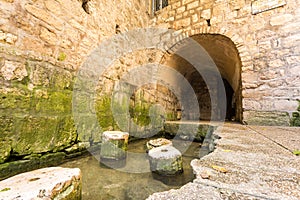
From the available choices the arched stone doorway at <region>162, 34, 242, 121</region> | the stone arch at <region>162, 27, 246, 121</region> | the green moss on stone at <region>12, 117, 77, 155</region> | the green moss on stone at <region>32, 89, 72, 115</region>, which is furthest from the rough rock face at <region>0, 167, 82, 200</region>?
the arched stone doorway at <region>162, 34, 242, 121</region>

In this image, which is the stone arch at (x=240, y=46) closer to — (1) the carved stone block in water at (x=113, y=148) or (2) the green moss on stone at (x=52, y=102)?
(1) the carved stone block in water at (x=113, y=148)

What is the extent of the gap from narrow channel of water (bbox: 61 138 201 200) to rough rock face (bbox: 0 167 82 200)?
10.4 inches

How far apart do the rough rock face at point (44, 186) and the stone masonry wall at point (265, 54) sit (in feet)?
9.79

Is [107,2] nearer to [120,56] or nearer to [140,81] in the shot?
[120,56]

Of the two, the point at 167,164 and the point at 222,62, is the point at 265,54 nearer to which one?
the point at 222,62

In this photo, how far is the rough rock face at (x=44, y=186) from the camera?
703mm

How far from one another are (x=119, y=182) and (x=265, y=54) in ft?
10.8

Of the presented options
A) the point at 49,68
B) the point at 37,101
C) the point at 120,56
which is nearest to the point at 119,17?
the point at 120,56

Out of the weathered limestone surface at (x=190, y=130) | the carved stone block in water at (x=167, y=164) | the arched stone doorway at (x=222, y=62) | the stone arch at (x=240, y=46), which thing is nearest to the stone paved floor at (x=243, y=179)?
the carved stone block in water at (x=167, y=164)

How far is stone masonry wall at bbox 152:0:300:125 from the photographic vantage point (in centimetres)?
267

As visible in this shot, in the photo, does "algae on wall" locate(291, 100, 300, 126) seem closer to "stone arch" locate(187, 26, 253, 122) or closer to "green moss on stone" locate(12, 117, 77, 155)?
"stone arch" locate(187, 26, 253, 122)

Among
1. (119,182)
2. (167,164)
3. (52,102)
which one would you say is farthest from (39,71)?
(167,164)

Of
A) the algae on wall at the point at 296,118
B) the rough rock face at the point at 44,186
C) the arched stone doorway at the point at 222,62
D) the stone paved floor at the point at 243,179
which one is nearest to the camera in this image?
the stone paved floor at the point at 243,179

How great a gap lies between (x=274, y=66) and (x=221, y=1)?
5.90ft
